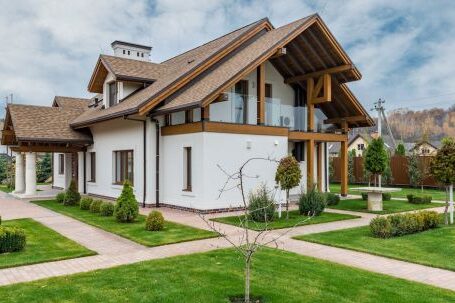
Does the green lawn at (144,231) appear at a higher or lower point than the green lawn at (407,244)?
higher

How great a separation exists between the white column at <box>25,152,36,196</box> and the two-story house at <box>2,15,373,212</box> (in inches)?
2.1

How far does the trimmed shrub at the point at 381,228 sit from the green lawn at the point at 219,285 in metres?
3.24

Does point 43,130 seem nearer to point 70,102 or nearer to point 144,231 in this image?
point 70,102

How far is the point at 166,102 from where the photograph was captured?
52.9 ft

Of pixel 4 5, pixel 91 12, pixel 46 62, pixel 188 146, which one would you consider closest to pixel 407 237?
pixel 188 146

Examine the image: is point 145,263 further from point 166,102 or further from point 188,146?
point 166,102

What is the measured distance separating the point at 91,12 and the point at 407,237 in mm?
13666

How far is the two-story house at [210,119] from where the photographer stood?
15078 millimetres

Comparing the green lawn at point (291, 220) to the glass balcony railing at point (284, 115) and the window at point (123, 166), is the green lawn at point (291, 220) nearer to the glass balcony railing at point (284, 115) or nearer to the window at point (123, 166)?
the glass balcony railing at point (284, 115)

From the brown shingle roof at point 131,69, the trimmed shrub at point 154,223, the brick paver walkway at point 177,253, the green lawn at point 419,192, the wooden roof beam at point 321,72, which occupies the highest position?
the brown shingle roof at point 131,69

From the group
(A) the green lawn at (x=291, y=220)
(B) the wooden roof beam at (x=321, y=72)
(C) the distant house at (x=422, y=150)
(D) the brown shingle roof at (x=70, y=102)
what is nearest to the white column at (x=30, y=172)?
(D) the brown shingle roof at (x=70, y=102)

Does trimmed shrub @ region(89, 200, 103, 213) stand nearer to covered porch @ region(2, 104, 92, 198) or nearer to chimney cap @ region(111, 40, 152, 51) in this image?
covered porch @ region(2, 104, 92, 198)

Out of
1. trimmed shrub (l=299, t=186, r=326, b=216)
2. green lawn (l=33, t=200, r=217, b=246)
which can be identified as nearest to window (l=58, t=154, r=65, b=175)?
green lawn (l=33, t=200, r=217, b=246)

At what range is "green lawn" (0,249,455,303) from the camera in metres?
5.95
